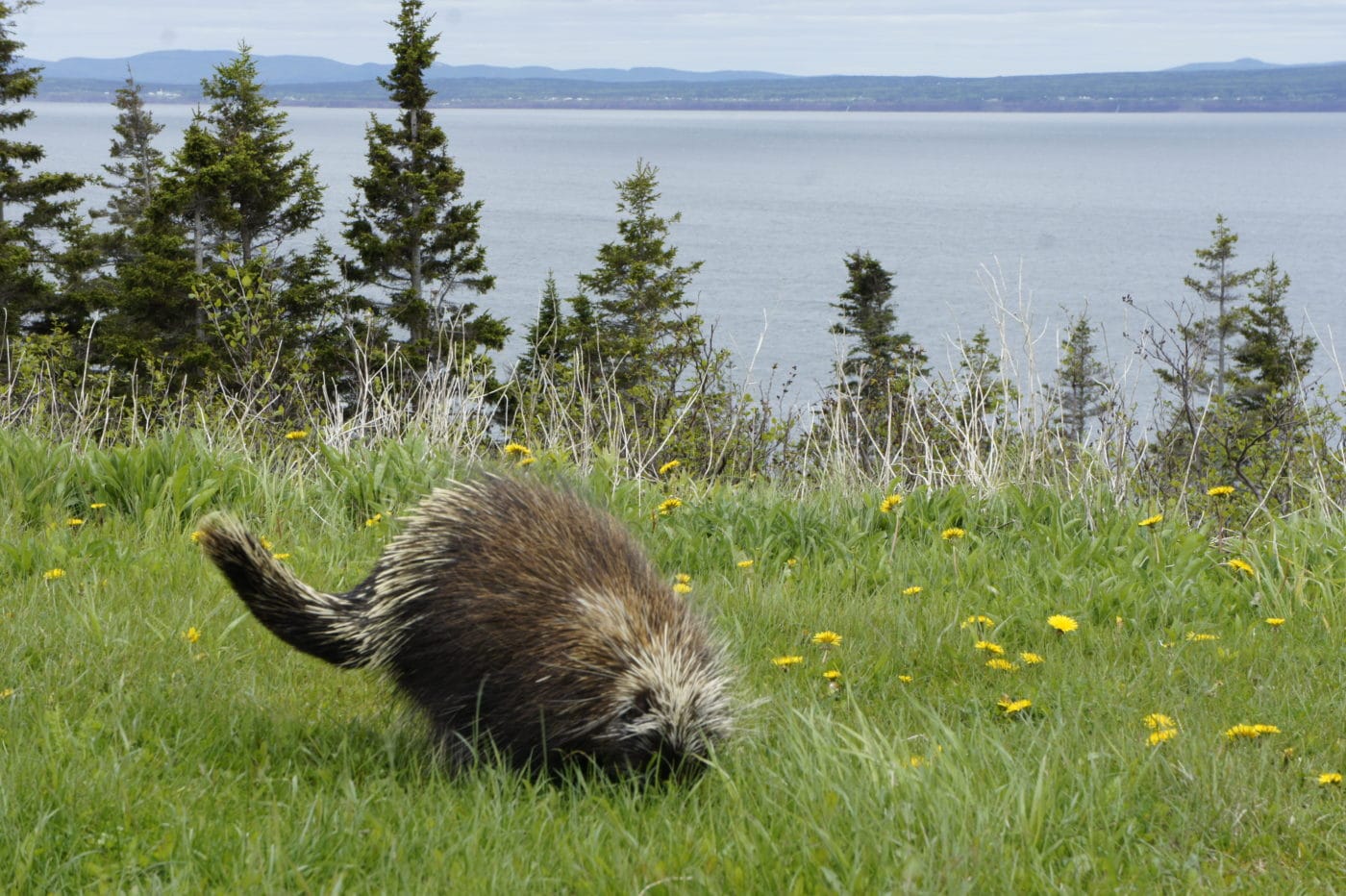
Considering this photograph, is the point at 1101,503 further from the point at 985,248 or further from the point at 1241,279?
the point at 985,248

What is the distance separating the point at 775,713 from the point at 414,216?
127 feet

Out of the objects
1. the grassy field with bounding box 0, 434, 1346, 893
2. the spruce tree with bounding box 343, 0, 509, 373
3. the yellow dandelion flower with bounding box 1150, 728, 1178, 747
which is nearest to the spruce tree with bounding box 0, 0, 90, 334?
the spruce tree with bounding box 343, 0, 509, 373

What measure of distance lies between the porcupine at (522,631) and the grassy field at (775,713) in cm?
15

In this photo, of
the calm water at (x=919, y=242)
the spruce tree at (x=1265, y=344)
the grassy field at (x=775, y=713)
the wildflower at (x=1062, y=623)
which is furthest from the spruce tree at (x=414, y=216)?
the wildflower at (x=1062, y=623)

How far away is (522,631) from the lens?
11.5ft

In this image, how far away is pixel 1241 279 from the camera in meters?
56.6

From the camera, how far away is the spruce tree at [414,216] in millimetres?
39594

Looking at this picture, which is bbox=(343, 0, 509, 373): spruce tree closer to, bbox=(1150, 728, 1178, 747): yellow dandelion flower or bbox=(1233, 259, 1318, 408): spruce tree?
bbox=(1233, 259, 1318, 408): spruce tree

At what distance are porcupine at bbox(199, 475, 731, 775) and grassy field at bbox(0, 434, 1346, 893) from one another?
146 mm

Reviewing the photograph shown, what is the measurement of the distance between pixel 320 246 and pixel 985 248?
70070 mm

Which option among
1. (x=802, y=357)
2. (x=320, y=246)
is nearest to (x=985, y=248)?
(x=802, y=357)

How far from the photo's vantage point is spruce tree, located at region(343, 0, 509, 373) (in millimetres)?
39594

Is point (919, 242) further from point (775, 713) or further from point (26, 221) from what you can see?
point (775, 713)

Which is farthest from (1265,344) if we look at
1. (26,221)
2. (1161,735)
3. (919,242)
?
(919,242)
